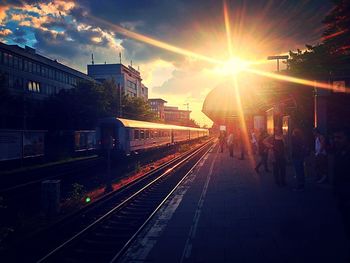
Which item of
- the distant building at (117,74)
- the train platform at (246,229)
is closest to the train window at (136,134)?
the train platform at (246,229)

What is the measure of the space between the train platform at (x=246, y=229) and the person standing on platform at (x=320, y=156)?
84cm

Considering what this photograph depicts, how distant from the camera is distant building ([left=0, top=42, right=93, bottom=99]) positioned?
40.8m

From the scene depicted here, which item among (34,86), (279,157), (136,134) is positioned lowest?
(279,157)

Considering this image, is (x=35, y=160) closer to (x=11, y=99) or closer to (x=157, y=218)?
(x=11, y=99)

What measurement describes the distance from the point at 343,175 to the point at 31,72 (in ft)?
153

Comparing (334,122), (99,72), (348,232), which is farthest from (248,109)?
(99,72)

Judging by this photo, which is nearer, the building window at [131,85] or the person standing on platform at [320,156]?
the person standing on platform at [320,156]

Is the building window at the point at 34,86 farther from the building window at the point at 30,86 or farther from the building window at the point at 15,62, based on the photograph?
the building window at the point at 15,62

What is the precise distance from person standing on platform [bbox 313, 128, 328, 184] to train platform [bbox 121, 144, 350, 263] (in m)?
0.84

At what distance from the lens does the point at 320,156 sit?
11.3 meters

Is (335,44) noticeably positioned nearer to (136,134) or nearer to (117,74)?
(136,134)

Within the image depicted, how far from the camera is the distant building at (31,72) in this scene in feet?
134

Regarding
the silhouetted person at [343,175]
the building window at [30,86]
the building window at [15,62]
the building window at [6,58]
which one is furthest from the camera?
the building window at [30,86]

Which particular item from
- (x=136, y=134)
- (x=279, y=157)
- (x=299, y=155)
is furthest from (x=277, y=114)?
(x=136, y=134)
